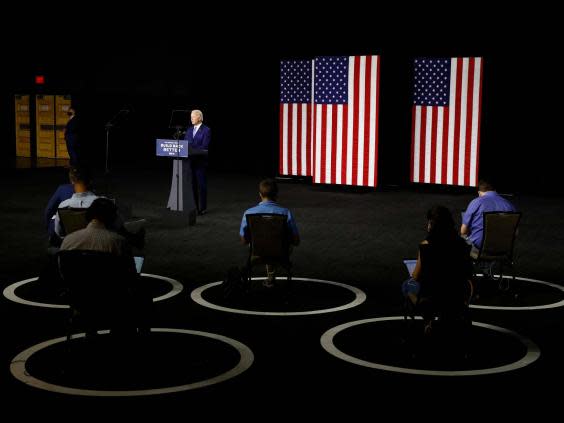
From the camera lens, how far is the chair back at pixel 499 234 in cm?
771

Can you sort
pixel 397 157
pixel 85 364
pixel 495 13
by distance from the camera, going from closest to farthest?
pixel 85 364 → pixel 495 13 → pixel 397 157

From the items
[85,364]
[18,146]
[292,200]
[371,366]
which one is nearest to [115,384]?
[85,364]

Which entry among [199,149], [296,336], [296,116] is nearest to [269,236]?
[296,336]

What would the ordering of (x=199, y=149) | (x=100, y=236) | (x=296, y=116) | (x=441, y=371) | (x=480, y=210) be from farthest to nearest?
1. (x=296, y=116)
2. (x=199, y=149)
3. (x=480, y=210)
4. (x=100, y=236)
5. (x=441, y=371)

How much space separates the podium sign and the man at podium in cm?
47

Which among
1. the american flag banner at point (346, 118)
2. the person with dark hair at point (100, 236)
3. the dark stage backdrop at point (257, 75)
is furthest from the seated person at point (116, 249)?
the dark stage backdrop at point (257, 75)

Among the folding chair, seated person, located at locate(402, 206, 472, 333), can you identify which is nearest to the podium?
the folding chair

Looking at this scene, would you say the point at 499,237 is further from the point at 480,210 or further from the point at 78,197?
the point at 78,197

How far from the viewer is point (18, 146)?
22.2 metres

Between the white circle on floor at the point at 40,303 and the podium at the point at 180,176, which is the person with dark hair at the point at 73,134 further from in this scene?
the white circle on floor at the point at 40,303

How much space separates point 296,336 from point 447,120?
944 centimetres

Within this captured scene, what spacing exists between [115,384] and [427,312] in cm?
216

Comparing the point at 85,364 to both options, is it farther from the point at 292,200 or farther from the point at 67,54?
the point at 67,54

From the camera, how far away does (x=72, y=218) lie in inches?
279
